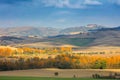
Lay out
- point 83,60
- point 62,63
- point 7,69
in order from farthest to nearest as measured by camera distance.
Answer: point 83,60 < point 62,63 < point 7,69

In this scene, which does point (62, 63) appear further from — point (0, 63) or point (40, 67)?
point (0, 63)

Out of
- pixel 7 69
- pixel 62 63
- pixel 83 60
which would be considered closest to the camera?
pixel 7 69

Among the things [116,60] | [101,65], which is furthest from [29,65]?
[116,60]

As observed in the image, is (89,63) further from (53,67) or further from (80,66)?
(53,67)

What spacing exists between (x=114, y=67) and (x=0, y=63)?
42951 mm

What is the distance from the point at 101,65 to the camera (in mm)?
136750

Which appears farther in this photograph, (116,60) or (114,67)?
(116,60)

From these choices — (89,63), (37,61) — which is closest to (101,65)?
(89,63)

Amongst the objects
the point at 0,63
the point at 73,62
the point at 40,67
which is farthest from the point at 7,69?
the point at 73,62

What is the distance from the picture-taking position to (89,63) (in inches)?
5551

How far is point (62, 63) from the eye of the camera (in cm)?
13800

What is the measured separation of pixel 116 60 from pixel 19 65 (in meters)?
41.4

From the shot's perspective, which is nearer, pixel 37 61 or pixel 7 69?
pixel 7 69

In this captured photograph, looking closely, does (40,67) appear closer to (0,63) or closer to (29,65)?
(29,65)
